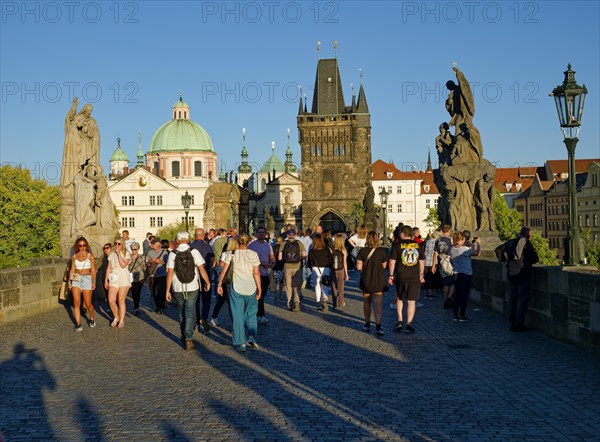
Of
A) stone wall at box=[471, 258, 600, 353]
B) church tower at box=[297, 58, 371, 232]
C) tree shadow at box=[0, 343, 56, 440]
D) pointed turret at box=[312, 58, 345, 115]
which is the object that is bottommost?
tree shadow at box=[0, 343, 56, 440]

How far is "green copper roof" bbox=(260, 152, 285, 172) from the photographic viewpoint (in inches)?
6806

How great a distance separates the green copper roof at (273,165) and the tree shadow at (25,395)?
532 feet

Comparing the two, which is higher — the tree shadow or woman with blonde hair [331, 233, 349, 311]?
woman with blonde hair [331, 233, 349, 311]

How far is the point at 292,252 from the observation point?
55.7ft

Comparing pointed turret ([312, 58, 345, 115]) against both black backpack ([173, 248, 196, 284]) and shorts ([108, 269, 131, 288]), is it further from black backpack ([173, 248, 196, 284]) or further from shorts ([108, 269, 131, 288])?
black backpack ([173, 248, 196, 284])

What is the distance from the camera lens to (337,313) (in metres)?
16.1

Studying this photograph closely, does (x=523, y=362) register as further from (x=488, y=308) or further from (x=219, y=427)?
(x=488, y=308)

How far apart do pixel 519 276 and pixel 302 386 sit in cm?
511

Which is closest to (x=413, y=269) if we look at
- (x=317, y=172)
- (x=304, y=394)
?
(x=304, y=394)

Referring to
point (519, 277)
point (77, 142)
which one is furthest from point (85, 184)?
point (519, 277)

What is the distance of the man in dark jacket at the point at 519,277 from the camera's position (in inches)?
481

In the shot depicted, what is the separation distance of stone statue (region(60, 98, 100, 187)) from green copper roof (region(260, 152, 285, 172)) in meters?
153

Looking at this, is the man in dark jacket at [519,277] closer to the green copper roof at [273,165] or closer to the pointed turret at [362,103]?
the pointed turret at [362,103]

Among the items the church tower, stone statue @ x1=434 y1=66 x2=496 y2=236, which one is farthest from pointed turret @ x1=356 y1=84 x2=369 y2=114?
stone statue @ x1=434 y1=66 x2=496 y2=236
